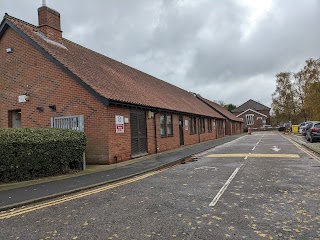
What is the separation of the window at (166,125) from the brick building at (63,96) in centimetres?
149

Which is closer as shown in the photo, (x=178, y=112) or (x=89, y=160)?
(x=89, y=160)

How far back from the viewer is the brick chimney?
16156 mm

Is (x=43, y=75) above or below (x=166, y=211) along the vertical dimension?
above

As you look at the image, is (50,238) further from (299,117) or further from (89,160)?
(299,117)

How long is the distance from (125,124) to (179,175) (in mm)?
5309

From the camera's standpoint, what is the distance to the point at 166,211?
578cm

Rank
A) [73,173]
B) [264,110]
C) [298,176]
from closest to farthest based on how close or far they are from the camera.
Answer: [298,176] < [73,173] < [264,110]

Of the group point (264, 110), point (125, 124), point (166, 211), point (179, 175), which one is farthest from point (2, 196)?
point (264, 110)

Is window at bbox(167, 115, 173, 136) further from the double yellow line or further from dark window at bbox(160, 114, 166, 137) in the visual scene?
the double yellow line

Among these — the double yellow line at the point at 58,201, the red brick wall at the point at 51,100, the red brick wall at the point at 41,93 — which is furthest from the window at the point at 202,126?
the double yellow line at the point at 58,201

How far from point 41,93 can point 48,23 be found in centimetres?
431

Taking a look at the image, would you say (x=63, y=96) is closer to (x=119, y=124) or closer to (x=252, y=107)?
(x=119, y=124)

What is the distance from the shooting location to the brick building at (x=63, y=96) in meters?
13.3

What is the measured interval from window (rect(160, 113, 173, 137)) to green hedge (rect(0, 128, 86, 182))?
8.74 m
